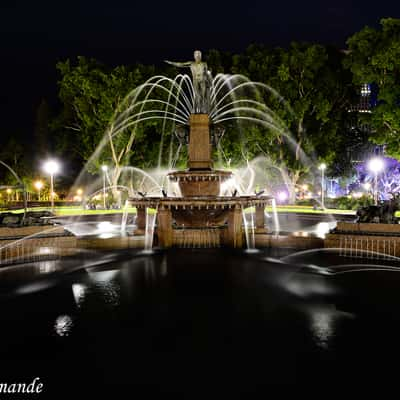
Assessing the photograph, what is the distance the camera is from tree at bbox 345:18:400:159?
30688mm

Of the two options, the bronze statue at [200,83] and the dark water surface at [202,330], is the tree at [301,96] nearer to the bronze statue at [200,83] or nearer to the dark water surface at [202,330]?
the bronze statue at [200,83]

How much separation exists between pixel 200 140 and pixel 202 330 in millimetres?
11969

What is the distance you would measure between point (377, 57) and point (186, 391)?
3308 cm

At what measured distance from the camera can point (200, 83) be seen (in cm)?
1773

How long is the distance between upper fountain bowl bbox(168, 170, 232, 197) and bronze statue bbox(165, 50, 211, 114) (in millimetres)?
3577

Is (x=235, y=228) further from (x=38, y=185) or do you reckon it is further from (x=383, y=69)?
(x=38, y=185)

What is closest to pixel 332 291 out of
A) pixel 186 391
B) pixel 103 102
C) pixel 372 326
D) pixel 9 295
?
pixel 372 326

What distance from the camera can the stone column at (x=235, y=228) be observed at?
1375 cm

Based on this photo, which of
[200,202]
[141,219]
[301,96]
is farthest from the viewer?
[301,96]

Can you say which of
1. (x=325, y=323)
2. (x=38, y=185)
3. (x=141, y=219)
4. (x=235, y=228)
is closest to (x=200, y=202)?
(x=235, y=228)

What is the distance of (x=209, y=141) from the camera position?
17.4m

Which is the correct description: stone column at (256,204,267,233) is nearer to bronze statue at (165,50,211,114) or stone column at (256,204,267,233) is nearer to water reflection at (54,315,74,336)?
bronze statue at (165,50,211,114)

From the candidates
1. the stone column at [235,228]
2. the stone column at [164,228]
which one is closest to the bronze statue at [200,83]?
the stone column at [164,228]

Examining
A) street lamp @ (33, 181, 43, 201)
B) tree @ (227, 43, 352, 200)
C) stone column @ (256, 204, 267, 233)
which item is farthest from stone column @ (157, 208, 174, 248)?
street lamp @ (33, 181, 43, 201)
